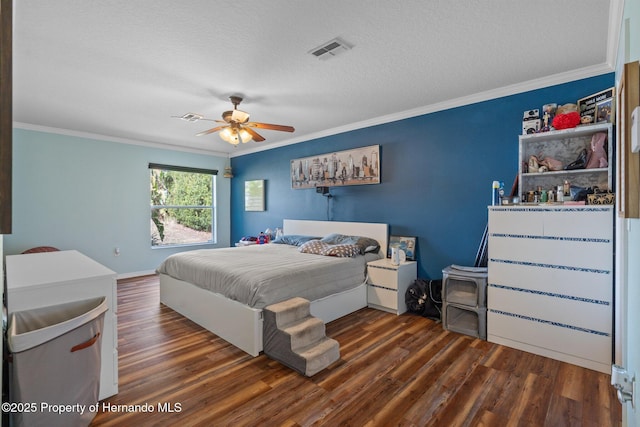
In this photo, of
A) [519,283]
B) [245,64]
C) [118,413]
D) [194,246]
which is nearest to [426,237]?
[519,283]

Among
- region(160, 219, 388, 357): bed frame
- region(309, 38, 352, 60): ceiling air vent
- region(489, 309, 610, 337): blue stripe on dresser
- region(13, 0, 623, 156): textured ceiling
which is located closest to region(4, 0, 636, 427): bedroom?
region(160, 219, 388, 357): bed frame

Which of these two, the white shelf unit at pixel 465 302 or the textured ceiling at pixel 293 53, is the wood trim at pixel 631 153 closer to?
the textured ceiling at pixel 293 53

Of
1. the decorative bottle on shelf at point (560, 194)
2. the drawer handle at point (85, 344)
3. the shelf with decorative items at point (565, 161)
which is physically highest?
the shelf with decorative items at point (565, 161)

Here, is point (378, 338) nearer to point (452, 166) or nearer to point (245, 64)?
point (452, 166)

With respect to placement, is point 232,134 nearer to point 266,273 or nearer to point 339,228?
point 266,273

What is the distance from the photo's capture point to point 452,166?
362 centimetres

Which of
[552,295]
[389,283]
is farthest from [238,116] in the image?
[552,295]

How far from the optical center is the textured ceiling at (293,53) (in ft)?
6.46

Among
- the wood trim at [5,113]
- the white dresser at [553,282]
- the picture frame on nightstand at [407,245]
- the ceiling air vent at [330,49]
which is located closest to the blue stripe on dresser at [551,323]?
the white dresser at [553,282]

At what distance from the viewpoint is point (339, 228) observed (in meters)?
4.73

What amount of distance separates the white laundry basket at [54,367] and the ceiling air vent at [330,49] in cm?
234

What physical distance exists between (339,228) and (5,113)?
13.7 ft

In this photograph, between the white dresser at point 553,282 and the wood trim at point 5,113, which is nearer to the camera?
the wood trim at point 5,113

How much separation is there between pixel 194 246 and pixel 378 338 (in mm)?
4694
